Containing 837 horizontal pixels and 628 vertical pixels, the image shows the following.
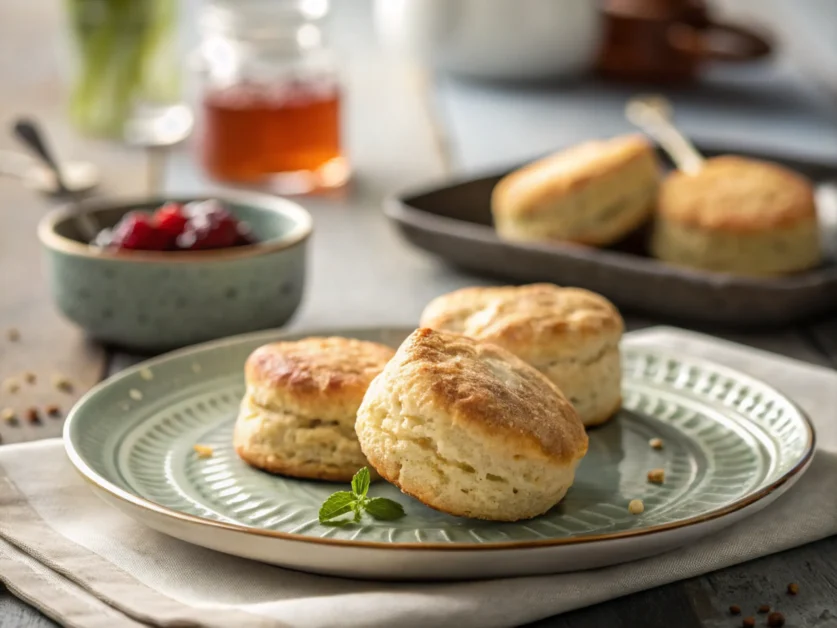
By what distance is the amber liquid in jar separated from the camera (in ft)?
12.3

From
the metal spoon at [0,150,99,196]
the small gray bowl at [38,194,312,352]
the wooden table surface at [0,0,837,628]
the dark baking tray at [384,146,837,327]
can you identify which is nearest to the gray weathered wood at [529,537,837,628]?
the wooden table surface at [0,0,837,628]

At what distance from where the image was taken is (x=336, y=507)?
Answer: 5.35 ft

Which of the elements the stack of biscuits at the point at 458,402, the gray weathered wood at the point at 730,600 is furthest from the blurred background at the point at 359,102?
the gray weathered wood at the point at 730,600

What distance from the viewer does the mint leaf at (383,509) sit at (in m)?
1.64

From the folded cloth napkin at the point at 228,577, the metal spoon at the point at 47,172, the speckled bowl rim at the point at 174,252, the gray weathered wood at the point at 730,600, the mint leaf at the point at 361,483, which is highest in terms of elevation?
the speckled bowl rim at the point at 174,252

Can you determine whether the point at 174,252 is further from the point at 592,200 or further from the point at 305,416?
the point at 592,200

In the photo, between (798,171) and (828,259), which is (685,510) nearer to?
(828,259)

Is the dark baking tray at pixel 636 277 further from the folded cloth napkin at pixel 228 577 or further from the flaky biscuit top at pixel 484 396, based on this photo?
the flaky biscuit top at pixel 484 396

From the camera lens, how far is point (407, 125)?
464 centimetres

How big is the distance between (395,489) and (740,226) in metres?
1.36

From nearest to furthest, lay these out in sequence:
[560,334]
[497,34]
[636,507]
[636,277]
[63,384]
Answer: [636,507] < [560,334] < [63,384] < [636,277] < [497,34]

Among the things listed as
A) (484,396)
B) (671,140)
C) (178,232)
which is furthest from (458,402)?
(671,140)

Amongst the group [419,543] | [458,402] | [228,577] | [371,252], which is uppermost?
[458,402]

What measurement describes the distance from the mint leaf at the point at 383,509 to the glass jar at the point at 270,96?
2298 millimetres
